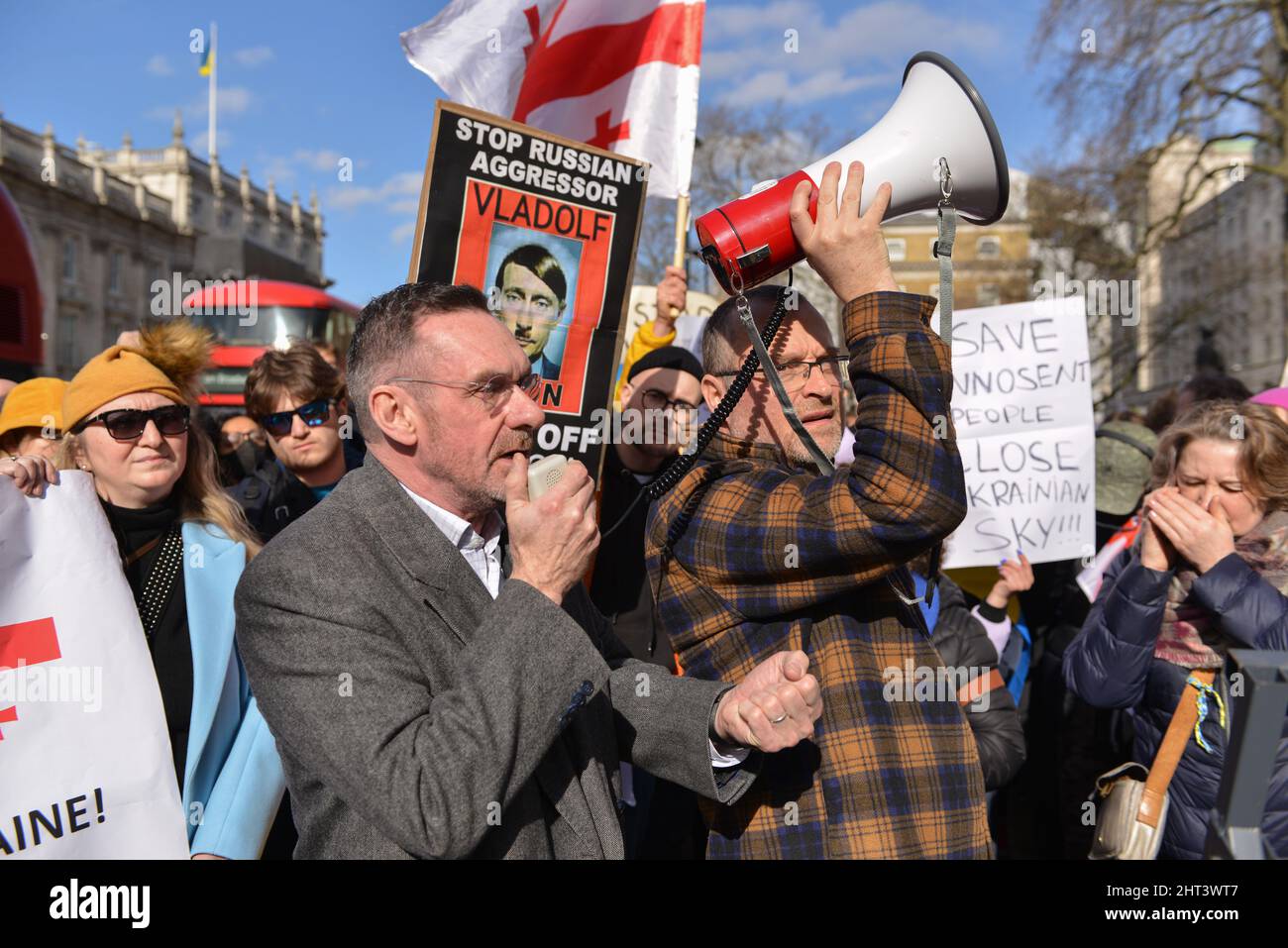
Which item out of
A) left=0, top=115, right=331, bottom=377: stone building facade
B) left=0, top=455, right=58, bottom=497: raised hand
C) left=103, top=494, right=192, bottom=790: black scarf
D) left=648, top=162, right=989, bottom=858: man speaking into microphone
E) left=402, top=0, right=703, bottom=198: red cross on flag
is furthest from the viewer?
left=0, top=115, right=331, bottom=377: stone building facade

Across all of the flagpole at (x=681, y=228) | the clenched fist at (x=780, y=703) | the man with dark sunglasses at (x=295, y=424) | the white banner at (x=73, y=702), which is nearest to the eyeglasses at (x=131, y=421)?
the white banner at (x=73, y=702)

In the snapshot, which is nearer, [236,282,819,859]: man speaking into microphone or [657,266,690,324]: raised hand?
[236,282,819,859]: man speaking into microphone

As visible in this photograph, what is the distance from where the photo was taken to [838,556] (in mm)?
1722

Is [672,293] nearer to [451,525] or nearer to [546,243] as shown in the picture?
[546,243]

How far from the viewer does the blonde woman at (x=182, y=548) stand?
7.58 ft

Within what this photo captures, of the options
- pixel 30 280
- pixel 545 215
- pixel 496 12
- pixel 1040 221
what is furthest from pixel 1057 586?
pixel 1040 221

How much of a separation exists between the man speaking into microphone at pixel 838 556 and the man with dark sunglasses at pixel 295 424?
7.36 feet

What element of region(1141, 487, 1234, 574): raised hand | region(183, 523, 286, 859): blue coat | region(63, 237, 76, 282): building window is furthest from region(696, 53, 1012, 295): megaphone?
region(63, 237, 76, 282): building window

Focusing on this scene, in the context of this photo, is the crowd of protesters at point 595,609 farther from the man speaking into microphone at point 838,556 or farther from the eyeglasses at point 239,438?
the eyeglasses at point 239,438

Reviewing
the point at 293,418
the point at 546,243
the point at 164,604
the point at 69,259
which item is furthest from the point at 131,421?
the point at 69,259

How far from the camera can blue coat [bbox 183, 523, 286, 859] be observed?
228 centimetres

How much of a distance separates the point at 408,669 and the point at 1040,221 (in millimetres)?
25267

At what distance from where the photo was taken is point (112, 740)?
217 centimetres

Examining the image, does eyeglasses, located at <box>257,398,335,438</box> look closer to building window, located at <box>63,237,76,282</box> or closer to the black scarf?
the black scarf
